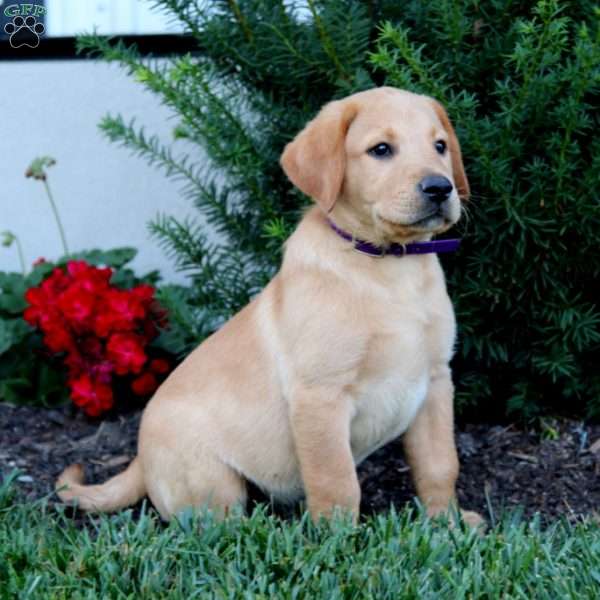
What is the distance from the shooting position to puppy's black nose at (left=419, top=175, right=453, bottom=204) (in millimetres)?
3365

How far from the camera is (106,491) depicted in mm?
4098

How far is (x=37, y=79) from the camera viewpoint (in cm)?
613

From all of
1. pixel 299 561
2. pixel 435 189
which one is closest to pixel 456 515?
pixel 299 561

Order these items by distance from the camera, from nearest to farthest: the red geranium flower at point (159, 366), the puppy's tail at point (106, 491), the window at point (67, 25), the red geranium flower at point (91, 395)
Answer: the puppy's tail at point (106, 491) < the red geranium flower at point (91, 395) < the red geranium flower at point (159, 366) < the window at point (67, 25)

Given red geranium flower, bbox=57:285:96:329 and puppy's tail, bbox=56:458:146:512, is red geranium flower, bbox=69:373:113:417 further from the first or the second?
puppy's tail, bbox=56:458:146:512

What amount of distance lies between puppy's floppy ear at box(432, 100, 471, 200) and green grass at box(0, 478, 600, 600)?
1.17m

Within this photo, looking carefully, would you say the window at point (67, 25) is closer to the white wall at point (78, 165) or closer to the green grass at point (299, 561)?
the white wall at point (78, 165)

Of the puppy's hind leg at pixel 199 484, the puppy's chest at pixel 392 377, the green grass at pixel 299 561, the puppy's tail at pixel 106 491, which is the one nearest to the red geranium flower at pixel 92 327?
the puppy's tail at pixel 106 491

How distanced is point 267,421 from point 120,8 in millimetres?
3208

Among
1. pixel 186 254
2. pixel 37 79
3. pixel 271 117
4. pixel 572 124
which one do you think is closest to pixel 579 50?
pixel 572 124

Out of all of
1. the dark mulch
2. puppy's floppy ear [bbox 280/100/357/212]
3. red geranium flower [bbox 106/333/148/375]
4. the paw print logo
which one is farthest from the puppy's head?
the paw print logo

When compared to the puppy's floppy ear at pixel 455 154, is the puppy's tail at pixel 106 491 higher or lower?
lower

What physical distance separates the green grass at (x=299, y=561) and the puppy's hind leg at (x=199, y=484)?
1.11 feet

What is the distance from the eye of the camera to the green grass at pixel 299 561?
117 inches
